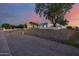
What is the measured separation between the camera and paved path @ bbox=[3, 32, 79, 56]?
300 centimetres

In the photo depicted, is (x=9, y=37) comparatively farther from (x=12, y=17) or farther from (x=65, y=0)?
(x=65, y=0)

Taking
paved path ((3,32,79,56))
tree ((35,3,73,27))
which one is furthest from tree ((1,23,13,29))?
tree ((35,3,73,27))

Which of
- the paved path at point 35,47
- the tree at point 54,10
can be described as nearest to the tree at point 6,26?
the paved path at point 35,47

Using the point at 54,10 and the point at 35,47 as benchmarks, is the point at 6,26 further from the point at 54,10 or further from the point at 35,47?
the point at 54,10

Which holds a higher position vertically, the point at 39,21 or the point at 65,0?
the point at 65,0

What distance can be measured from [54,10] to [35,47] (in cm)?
39

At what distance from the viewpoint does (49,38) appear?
9.93 ft

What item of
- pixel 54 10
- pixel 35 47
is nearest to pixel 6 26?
pixel 35 47

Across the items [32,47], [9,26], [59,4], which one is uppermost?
[59,4]

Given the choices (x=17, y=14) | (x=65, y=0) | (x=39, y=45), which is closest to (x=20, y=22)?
(x=17, y=14)

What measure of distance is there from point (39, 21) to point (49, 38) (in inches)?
7.2

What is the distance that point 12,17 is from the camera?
3.00 meters

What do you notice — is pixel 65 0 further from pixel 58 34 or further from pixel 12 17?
pixel 12 17

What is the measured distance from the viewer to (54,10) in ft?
9.99
